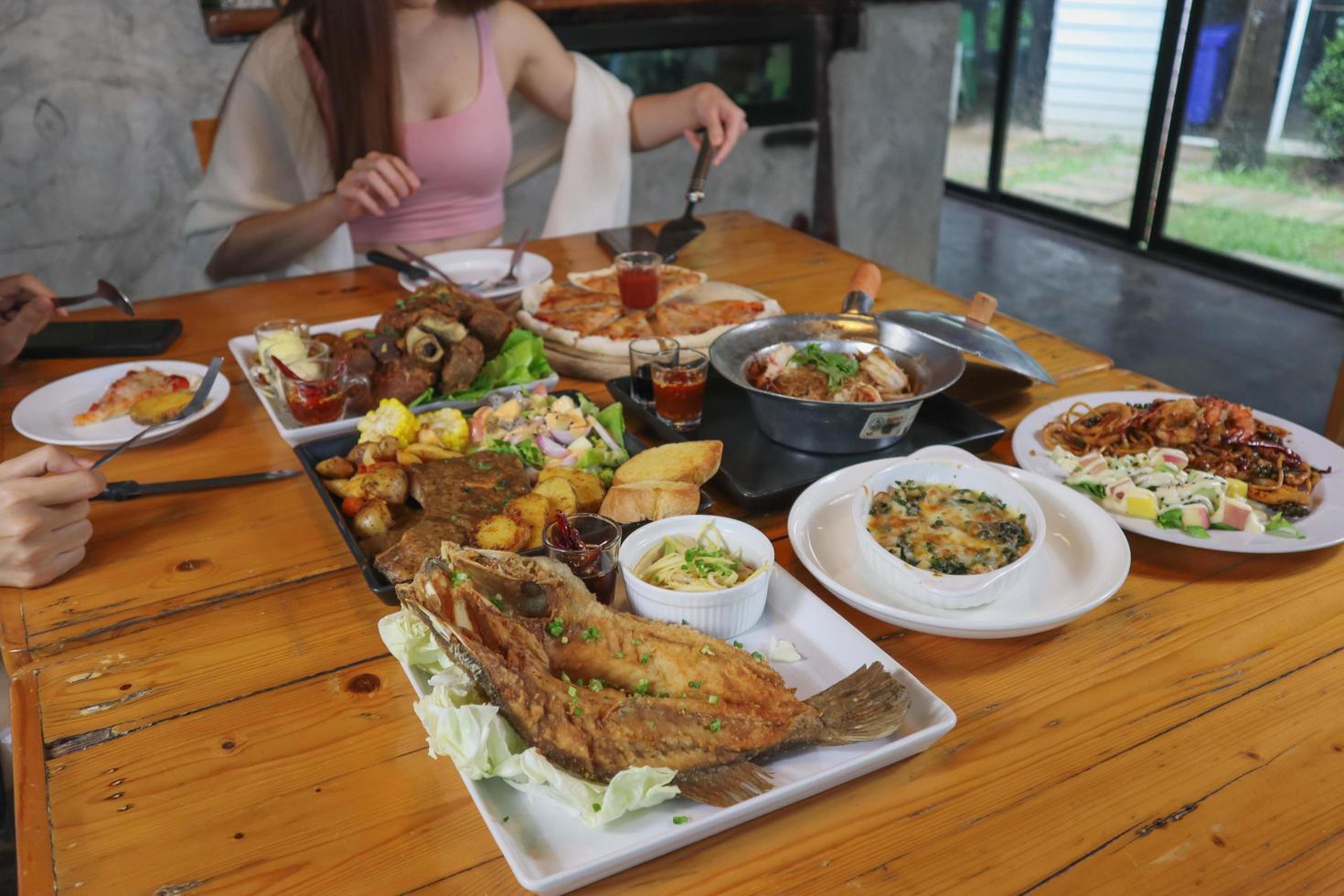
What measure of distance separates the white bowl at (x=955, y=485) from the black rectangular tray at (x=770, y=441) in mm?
156

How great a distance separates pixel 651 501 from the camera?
136cm

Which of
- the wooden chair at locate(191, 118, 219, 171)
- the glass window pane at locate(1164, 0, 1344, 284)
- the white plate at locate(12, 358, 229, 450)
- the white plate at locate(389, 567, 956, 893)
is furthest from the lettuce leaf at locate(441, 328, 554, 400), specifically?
the glass window pane at locate(1164, 0, 1344, 284)

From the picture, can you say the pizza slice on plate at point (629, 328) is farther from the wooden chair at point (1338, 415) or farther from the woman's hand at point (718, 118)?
the wooden chair at point (1338, 415)

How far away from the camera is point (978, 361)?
1901 mm

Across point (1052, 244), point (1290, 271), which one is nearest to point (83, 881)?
point (1290, 271)

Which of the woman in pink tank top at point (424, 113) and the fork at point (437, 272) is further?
the woman in pink tank top at point (424, 113)

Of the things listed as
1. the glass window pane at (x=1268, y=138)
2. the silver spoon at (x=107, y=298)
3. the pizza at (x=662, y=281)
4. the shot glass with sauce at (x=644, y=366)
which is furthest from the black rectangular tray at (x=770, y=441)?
the glass window pane at (x=1268, y=138)

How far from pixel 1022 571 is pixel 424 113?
2.53 meters

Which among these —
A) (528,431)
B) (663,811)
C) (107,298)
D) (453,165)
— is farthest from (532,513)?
(453,165)

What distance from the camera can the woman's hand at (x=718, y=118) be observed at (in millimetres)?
2996

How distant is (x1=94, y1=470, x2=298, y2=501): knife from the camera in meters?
1.53

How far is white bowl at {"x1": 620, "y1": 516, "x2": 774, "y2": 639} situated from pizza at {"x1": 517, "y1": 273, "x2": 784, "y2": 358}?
0.79 metres

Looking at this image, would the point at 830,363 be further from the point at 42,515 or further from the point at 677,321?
the point at 42,515

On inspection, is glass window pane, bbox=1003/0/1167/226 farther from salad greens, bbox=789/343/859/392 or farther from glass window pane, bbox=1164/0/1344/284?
salad greens, bbox=789/343/859/392
